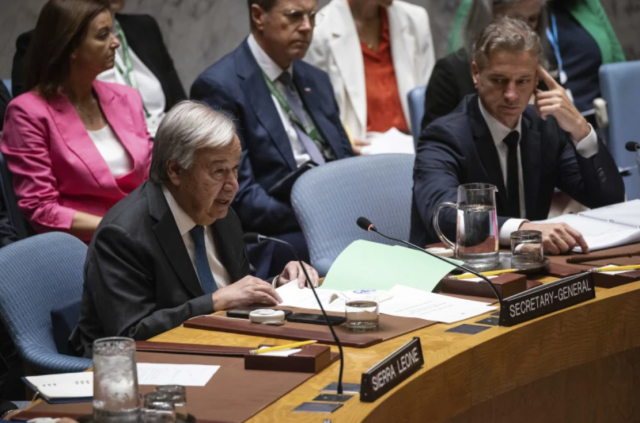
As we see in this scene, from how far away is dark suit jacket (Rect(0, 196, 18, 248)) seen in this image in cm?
370

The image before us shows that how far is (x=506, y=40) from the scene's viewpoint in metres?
3.35

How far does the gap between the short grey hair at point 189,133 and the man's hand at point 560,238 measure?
0.91 meters

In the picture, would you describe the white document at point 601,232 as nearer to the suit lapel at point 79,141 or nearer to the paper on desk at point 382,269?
the paper on desk at point 382,269

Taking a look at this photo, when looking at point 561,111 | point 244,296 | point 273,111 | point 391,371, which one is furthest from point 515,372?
point 273,111

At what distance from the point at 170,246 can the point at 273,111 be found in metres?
1.74

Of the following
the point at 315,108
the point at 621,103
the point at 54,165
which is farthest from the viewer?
the point at 621,103

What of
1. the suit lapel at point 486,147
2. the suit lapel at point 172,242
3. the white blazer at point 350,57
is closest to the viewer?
the suit lapel at point 172,242

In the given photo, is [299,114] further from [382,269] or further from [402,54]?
[382,269]

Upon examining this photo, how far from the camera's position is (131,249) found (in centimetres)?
264

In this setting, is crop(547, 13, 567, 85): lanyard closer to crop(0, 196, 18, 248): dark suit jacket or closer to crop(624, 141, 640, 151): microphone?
crop(624, 141, 640, 151): microphone

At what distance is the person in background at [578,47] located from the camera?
522cm

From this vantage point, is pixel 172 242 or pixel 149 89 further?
pixel 149 89

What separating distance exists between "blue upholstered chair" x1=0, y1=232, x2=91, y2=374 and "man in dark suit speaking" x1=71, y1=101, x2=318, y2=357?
0.09 metres

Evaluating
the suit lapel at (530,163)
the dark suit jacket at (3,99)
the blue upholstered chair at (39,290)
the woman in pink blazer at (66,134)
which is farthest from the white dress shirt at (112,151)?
the suit lapel at (530,163)
